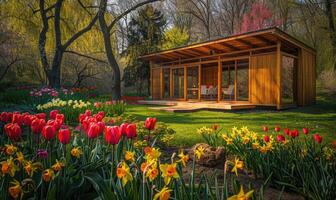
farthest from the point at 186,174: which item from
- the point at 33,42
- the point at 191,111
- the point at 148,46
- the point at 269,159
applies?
the point at 148,46

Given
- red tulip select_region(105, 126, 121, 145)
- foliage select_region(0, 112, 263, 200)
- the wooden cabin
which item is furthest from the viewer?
the wooden cabin

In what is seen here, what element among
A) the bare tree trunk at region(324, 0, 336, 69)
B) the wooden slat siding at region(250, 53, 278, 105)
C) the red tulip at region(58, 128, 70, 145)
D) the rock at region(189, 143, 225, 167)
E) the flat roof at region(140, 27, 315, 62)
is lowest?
the rock at region(189, 143, 225, 167)

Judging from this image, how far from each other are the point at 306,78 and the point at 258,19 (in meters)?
12.3

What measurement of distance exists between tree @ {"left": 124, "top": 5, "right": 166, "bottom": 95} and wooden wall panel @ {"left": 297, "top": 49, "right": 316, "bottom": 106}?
12557 mm

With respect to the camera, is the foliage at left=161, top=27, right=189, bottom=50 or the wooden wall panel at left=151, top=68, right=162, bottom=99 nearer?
the wooden wall panel at left=151, top=68, right=162, bottom=99

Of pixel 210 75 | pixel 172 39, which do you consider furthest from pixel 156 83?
pixel 172 39

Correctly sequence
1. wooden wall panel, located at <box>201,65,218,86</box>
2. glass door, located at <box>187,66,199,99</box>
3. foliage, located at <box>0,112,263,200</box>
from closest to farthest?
foliage, located at <box>0,112,263,200</box>, glass door, located at <box>187,66,199,99</box>, wooden wall panel, located at <box>201,65,218,86</box>

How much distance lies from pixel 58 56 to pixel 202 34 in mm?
20393

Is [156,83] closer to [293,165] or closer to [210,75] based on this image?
[210,75]

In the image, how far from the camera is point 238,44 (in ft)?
43.2

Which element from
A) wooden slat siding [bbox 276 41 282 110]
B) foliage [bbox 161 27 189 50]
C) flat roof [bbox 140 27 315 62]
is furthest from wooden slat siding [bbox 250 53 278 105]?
foliage [bbox 161 27 189 50]

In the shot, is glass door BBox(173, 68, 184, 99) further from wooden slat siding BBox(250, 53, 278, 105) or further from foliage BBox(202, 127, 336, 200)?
foliage BBox(202, 127, 336, 200)

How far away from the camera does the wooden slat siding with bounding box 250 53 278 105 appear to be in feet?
39.6

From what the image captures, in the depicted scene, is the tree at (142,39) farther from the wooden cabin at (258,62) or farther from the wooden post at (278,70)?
the wooden post at (278,70)
